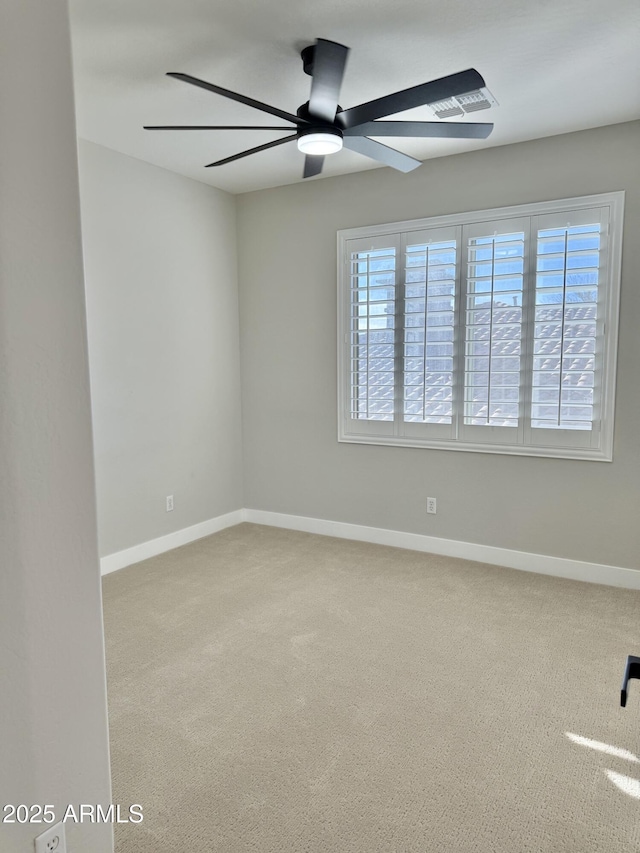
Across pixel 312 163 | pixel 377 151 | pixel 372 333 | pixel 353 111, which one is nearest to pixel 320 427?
pixel 372 333

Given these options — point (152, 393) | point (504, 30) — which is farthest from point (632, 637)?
point (152, 393)

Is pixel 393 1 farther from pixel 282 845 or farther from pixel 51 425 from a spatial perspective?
pixel 282 845

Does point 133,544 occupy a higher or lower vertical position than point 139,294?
lower

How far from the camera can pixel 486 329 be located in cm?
378

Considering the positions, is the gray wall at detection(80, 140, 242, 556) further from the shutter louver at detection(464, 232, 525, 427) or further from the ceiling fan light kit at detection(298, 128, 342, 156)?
the shutter louver at detection(464, 232, 525, 427)

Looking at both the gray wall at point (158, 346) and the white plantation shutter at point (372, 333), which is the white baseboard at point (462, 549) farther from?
the white plantation shutter at point (372, 333)

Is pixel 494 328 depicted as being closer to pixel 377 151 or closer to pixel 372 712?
pixel 377 151

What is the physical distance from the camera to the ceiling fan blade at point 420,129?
2506mm

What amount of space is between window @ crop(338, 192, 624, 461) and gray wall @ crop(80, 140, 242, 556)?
1086mm

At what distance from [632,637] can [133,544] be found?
3193 millimetres

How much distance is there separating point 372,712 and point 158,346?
2.95 m

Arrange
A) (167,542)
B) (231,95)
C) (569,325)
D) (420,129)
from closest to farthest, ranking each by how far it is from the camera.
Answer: (231,95)
(420,129)
(569,325)
(167,542)

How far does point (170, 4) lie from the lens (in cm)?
215

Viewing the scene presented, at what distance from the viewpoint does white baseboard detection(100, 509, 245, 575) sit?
3896mm
